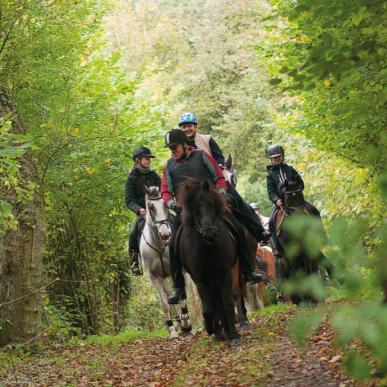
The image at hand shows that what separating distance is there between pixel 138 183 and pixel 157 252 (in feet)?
4.88

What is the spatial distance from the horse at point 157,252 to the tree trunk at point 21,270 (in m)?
1.96

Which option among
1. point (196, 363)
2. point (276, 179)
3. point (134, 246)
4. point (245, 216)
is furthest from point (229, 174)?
point (196, 363)

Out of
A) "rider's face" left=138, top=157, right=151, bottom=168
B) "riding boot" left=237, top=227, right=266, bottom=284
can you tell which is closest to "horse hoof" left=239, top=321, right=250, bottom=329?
"riding boot" left=237, top=227, right=266, bottom=284

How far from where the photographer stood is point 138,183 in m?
15.8

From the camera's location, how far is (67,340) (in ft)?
58.4

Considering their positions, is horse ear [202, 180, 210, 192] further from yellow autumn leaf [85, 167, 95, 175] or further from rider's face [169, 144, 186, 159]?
yellow autumn leaf [85, 167, 95, 175]

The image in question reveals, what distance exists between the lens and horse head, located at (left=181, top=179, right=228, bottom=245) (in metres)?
9.72

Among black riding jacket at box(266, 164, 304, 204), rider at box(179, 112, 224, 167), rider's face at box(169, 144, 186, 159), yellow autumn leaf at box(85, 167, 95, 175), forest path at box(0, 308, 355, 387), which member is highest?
yellow autumn leaf at box(85, 167, 95, 175)

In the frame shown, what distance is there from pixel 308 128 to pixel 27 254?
5.46m

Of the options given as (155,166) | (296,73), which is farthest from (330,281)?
(155,166)

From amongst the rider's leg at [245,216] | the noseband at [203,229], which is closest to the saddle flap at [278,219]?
the rider's leg at [245,216]

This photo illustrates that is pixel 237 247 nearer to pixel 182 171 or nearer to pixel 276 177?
pixel 182 171

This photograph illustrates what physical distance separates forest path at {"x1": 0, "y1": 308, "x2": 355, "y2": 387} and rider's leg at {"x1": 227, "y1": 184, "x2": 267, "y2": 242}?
53.4 inches

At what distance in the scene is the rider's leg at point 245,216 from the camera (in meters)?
12.0
